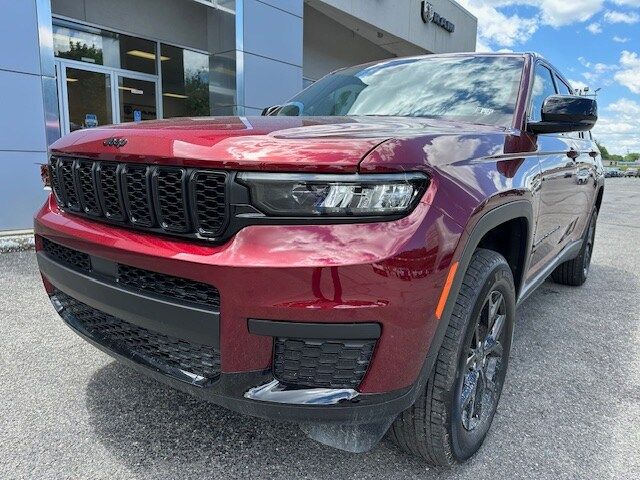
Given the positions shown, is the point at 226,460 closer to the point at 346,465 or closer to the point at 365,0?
the point at 346,465

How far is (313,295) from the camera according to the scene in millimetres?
1415

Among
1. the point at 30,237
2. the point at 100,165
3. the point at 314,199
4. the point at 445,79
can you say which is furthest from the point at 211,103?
the point at 314,199

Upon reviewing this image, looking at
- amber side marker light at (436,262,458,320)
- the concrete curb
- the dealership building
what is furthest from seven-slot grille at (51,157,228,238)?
the dealership building

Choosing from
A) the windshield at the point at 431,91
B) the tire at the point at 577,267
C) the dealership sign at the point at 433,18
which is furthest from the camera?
the dealership sign at the point at 433,18

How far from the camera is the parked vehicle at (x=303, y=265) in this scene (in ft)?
4.74

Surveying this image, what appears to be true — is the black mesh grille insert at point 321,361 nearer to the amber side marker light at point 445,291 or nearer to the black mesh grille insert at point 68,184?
the amber side marker light at point 445,291

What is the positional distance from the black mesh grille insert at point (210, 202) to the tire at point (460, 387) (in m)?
0.86

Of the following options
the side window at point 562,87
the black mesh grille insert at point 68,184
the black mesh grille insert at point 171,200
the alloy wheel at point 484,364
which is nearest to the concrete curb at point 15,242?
the black mesh grille insert at point 68,184

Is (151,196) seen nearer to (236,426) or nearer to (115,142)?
(115,142)

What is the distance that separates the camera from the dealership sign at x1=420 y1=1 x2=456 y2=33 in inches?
632

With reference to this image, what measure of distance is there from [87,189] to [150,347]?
27.3 inches

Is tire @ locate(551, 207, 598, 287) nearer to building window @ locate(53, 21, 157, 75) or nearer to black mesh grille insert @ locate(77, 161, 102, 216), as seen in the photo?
black mesh grille insert @ locate(77, 161, 102, 216)

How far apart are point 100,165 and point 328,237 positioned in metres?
1.01

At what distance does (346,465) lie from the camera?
1.98 meters
